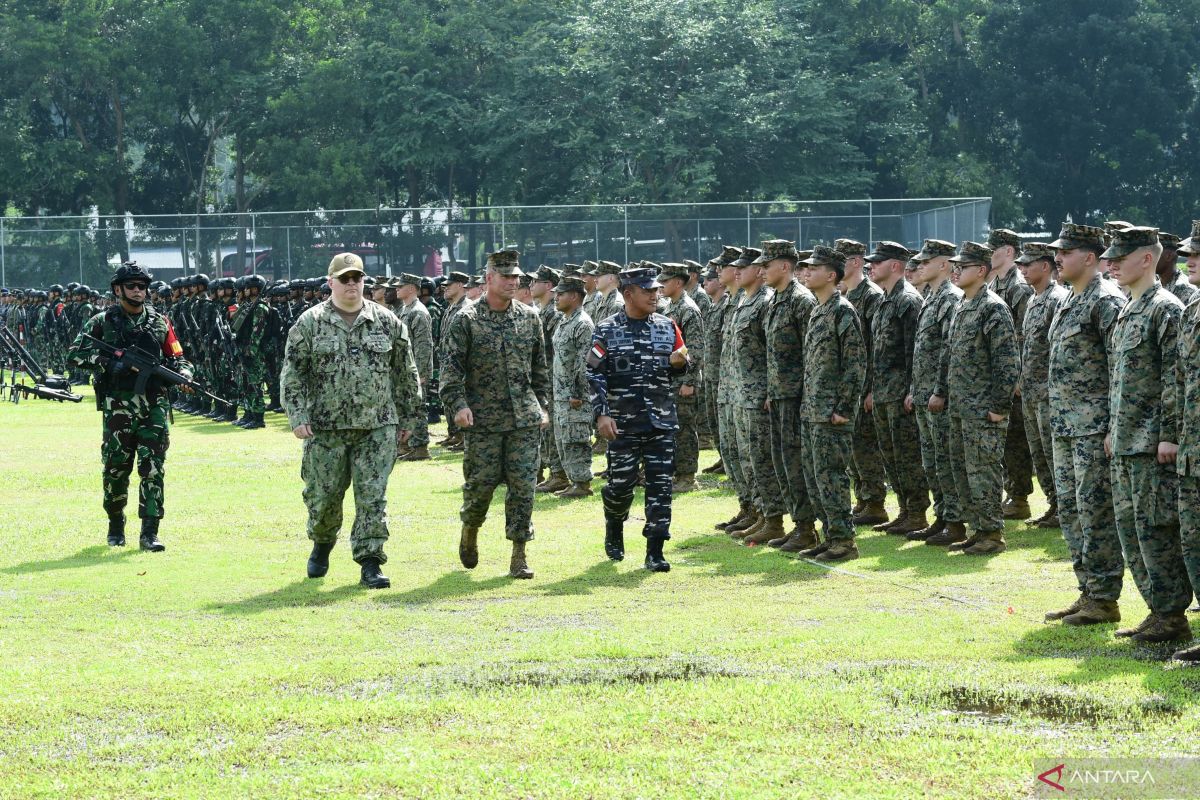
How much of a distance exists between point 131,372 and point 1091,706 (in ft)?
25.5

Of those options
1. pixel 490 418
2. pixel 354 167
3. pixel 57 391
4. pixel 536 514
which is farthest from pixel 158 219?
pixel 490 418

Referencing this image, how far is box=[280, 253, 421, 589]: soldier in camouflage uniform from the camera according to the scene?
33.7 feet

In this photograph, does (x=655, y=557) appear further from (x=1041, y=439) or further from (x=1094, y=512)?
(x=1094, y=512)

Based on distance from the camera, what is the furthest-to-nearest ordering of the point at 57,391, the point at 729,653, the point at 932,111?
the point at 932,111, the point at 57,391, the point at 729,653

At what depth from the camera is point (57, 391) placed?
17.1 m

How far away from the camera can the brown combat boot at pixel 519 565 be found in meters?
10.6

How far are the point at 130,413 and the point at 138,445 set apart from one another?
9.8 inches

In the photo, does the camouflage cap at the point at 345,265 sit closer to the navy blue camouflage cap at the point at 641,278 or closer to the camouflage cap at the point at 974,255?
the navy blue camouflage cap at the point at 641,278

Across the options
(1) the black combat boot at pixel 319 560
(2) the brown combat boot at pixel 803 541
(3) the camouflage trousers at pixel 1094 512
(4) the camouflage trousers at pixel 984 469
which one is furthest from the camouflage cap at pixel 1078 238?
(1) the black combat boot at pixel 319 560

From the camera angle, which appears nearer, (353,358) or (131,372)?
(353,358)

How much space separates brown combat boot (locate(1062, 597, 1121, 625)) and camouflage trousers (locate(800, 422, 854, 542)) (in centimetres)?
262

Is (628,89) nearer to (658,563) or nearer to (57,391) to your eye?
(57,391)

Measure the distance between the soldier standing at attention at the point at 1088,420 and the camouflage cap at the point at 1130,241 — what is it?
→ 16.8 inches

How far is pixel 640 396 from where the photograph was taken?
10797 mm
